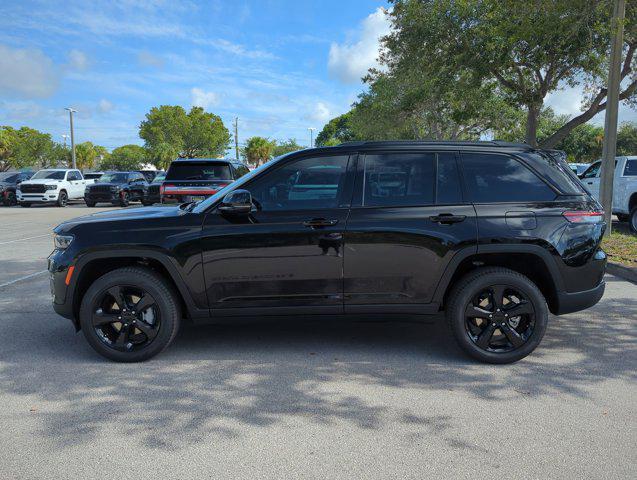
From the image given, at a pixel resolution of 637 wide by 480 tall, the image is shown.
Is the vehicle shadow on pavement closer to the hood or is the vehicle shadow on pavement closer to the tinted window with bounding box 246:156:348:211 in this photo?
the tinted window with bounding box 246:156:348:211

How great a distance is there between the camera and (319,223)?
4266 millimetres

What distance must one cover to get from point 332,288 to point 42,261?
7177 mm

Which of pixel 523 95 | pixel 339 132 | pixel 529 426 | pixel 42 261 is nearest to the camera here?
pixel 529 426

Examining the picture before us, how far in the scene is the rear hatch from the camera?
36.3ft

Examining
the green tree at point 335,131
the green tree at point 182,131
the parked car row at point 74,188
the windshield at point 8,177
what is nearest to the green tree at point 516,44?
the parked car row at point 74,188

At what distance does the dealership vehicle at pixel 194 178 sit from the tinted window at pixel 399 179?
7.06 meters

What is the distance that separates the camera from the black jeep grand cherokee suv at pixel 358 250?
4.28 metres

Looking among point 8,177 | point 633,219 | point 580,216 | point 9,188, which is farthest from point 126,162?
point 580,216

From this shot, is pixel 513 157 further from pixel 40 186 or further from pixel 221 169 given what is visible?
pixel 40 186

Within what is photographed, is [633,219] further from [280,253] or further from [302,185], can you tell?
[280,253]

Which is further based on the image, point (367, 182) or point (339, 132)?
point (339, 132)

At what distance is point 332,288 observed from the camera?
4328mm

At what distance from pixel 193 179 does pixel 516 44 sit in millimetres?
9128

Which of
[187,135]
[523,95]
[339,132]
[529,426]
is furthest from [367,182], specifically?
[339,132]
